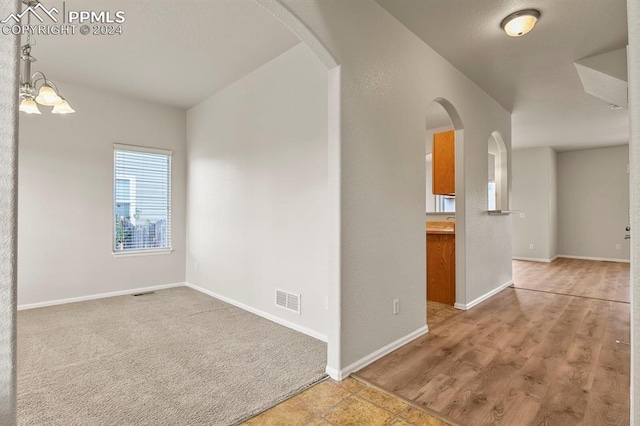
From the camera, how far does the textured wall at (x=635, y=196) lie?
1.05 meters

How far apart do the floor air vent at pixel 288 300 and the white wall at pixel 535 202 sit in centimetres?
719

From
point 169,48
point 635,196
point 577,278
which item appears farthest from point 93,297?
point 577,278

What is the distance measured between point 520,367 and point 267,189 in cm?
284

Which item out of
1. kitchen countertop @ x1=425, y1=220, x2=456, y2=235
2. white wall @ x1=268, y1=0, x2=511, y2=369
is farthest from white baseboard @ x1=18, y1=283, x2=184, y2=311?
kitchen countertop @ x1=425, y1=220, x2=456, y2=235

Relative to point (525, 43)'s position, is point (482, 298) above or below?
below

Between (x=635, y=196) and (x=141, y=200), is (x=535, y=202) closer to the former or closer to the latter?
(x=635, y=196)

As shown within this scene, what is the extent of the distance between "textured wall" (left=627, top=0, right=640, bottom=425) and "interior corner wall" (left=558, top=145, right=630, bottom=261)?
8801mm

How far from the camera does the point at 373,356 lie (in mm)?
2467

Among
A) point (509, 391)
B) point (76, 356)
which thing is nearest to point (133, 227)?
point (76, 356)

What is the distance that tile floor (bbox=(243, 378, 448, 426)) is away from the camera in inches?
69.4

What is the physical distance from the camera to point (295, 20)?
6.50 ft

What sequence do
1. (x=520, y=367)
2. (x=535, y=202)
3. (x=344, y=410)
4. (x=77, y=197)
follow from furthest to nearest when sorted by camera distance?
(x=535, y=202) → (x=77, y=197) → (x=520, y=367) → (x=344, y=410)

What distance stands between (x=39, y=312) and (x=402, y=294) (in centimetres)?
422

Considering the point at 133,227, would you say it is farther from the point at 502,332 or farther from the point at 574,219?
the point at 574,219
